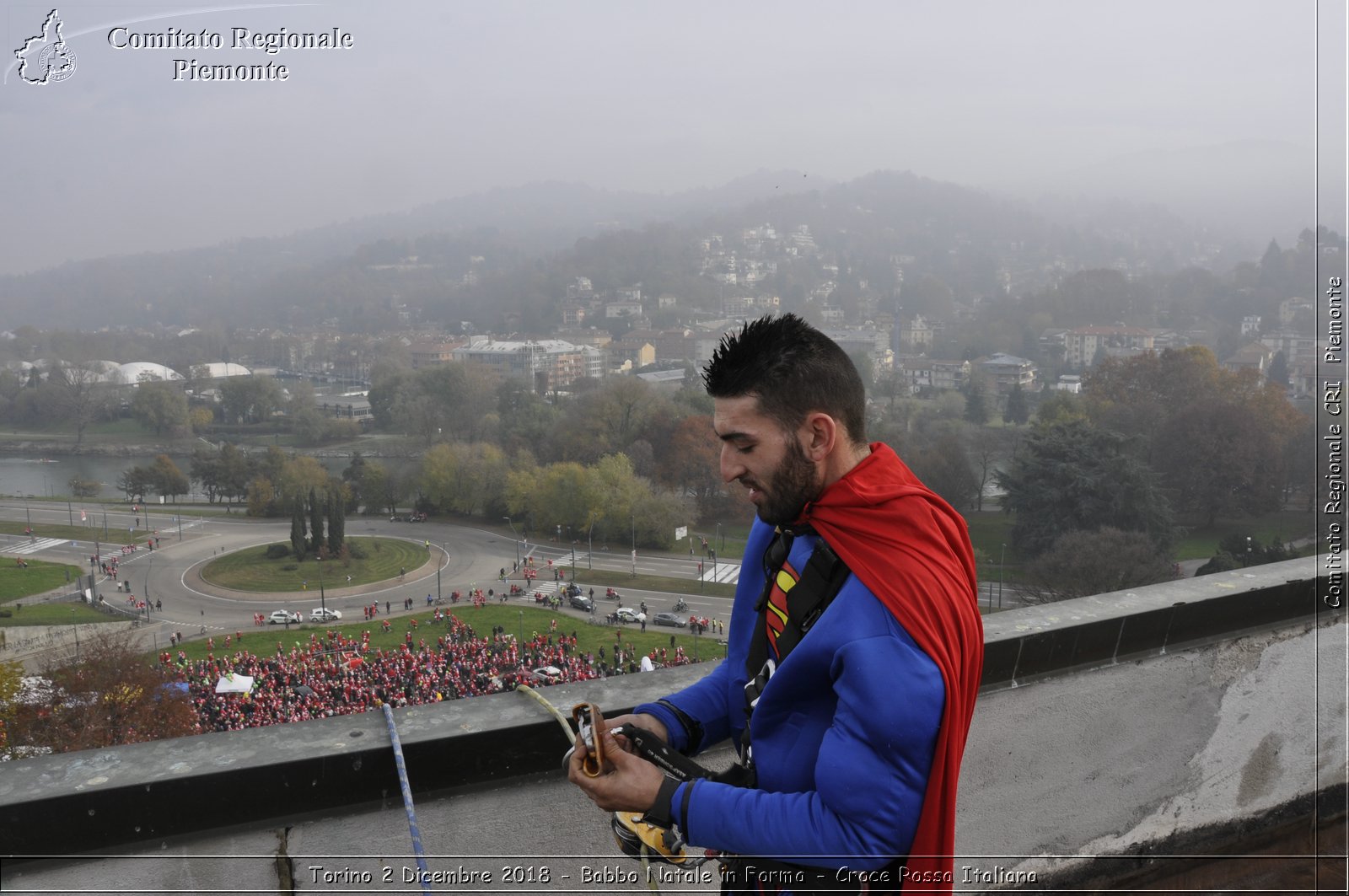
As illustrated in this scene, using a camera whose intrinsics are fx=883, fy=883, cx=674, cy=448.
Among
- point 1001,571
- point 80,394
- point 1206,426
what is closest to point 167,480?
point 80,394

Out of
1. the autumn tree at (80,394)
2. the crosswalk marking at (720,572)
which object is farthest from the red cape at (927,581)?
the autumn tree at (80,394)

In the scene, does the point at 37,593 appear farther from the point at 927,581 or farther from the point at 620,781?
the point at 927,581

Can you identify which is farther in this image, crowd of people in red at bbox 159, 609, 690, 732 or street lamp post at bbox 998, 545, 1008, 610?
street lamp post at bbox 998, 545, 1008, 610

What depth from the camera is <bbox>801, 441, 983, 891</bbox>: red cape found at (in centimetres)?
88

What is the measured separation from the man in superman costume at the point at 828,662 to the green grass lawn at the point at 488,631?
57.2ft

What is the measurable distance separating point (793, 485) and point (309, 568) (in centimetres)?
2781

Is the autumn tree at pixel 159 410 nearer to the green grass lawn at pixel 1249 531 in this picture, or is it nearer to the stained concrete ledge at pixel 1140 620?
the green grass lawn at pixel 1249 531

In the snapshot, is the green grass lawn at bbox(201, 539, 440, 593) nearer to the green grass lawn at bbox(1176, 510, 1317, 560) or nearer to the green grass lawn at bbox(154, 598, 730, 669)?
the green grass lawn at bbox(154, 598, 730, 669)

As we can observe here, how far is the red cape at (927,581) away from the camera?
0.88m

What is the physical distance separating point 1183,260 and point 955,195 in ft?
51.8

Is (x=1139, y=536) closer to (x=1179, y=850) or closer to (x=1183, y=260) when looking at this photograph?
(x=1179, y=850)

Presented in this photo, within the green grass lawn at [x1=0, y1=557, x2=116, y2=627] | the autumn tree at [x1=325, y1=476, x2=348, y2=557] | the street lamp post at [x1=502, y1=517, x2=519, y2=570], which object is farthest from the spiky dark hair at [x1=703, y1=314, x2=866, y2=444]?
the autumn tree at [x1=325, y1=476, x2=348, y2=557]

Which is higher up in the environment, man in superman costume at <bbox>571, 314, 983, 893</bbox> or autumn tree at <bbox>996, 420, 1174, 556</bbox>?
man in superman costume at <bbox>571, 314, 983, 893</bbox>

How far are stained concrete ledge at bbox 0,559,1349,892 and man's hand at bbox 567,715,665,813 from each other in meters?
0.39
